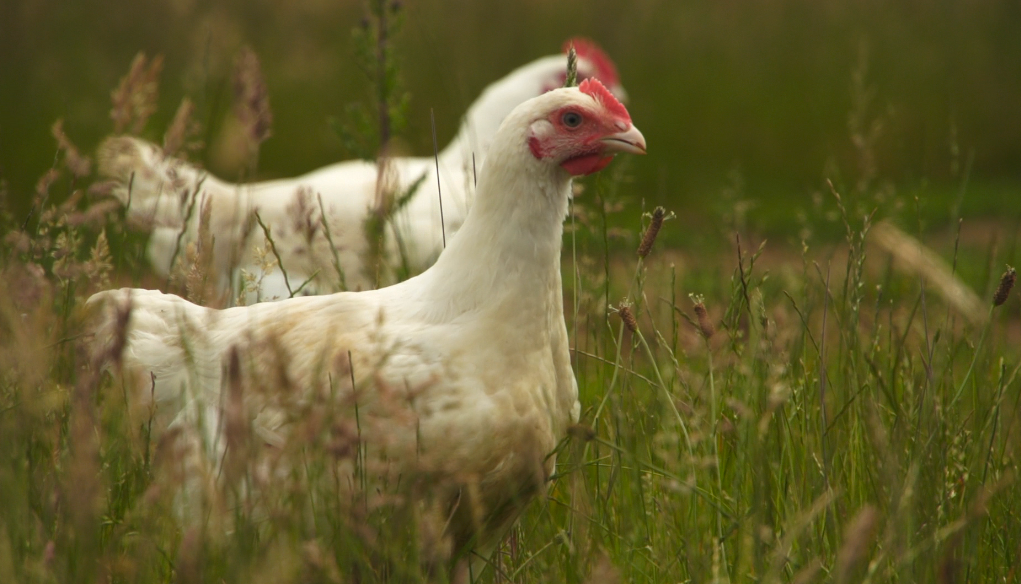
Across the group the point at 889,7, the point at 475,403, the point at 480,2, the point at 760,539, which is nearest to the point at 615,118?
the point at 475,403

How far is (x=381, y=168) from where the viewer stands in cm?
280

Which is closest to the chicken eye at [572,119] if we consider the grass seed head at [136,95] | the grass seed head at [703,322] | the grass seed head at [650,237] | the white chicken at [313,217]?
the grass seed head at [650,237]

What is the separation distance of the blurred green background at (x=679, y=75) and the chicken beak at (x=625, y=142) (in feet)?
20.8

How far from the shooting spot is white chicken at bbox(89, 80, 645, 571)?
209 cm

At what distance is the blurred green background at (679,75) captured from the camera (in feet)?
29.6

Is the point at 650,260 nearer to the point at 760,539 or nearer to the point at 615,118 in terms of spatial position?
the point at 615,118

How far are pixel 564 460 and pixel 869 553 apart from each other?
2.45 feet

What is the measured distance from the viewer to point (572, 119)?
2242mm

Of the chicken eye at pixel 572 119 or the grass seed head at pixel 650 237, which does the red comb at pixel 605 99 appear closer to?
the chicken eye at pixel 572 119

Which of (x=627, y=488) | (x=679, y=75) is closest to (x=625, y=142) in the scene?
(x=627, y=488)

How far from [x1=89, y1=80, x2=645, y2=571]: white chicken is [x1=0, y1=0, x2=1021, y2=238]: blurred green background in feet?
21.0

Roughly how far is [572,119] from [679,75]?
888 centimetres

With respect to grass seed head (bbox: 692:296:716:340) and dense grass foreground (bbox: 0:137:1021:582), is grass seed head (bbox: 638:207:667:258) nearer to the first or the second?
dense grass foreground (bbox: 0:137:1021:582)

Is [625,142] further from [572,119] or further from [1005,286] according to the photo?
[1005,286]
